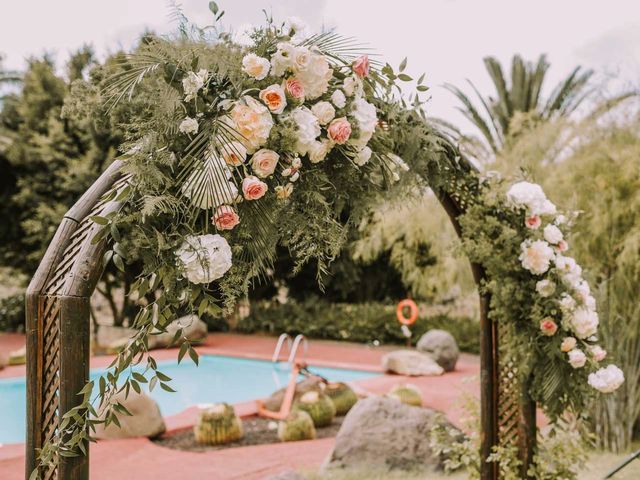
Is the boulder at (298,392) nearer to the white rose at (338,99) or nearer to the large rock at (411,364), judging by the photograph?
the large rock at (411,364)

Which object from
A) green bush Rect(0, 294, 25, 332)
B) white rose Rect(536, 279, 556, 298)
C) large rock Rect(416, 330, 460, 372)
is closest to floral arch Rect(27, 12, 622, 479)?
white rose Rect(536, 279, 556, 298)

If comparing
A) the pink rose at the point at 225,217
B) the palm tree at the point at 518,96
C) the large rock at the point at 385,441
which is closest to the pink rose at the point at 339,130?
the pink rose at the point at 225,217

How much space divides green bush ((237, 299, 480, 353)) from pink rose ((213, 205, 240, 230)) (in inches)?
483

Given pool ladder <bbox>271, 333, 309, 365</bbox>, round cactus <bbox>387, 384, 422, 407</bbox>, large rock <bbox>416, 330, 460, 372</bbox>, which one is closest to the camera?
round cactus <bbox>387, 384, 422, 407</bbox>

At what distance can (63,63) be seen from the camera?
1569 cm

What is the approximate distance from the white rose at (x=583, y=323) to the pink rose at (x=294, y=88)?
2293 millimetres

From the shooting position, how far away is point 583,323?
371cm

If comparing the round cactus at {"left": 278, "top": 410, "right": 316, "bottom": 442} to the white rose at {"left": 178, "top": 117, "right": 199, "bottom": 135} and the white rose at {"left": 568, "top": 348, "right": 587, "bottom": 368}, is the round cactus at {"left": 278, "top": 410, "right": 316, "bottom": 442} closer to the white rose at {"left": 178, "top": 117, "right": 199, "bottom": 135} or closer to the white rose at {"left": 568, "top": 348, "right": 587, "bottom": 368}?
the white rose at {"left": 568, "top": 348, "right": 587, "bottom": 368}

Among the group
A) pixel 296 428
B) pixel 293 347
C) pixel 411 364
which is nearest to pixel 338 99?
pixel 296 428

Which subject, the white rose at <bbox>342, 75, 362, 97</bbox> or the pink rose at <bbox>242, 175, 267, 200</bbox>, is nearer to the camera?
the pink rose at <bbox>242, 175, 267, 200</bbox>

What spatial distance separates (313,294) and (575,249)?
1044 cm

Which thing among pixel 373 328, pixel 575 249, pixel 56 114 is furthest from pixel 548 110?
pixel 56 114

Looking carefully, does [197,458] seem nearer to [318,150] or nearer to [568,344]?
[568,344]

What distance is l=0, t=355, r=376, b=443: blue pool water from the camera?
10.2 meters
